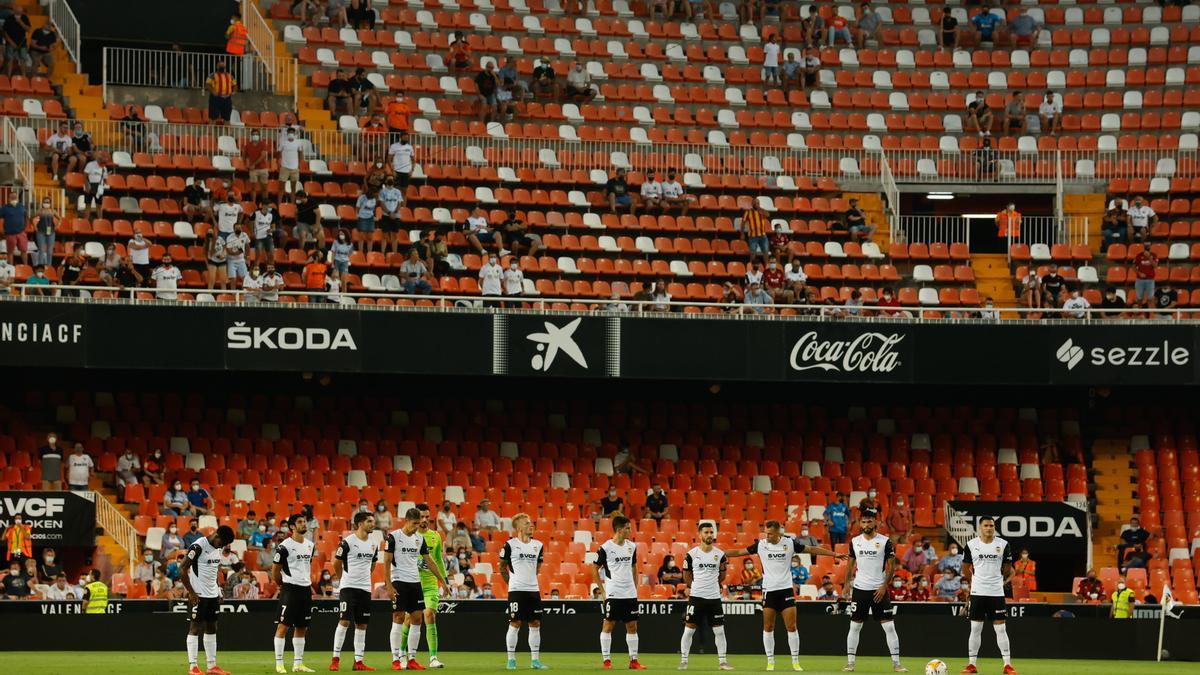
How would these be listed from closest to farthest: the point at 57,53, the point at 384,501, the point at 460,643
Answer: the point at 460,643, the point at 384,501, the point at 57,53

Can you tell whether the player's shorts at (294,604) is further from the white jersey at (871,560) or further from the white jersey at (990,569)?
the white jersey at (990,569)

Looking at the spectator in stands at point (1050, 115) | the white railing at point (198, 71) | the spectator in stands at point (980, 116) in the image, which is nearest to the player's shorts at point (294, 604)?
the white railing at point (198, 71)

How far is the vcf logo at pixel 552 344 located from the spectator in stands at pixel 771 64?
38.3 ft

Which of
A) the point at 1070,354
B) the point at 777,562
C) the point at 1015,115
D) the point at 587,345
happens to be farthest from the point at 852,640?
the point at 1015,115

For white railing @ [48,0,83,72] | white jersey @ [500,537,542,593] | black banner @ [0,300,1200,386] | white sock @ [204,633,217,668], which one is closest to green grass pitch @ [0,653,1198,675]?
white sock @ [204,633,217,668]

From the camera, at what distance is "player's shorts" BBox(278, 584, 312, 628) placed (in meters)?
20.9

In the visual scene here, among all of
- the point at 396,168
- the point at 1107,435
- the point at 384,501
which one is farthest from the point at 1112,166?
the point at 384,501

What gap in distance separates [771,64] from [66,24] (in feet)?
51.2

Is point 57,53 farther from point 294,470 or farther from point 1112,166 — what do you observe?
point 1112,166

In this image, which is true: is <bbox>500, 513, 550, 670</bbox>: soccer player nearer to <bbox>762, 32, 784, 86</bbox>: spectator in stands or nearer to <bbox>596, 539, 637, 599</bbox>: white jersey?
<bbox>596, 539, 637, 599</bbox>: white jersey

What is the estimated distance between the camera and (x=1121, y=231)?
37.6 meters

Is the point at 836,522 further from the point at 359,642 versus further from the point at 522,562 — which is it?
the point at 359,642

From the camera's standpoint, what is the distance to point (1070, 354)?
111 feet

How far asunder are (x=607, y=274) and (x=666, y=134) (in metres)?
5.63
